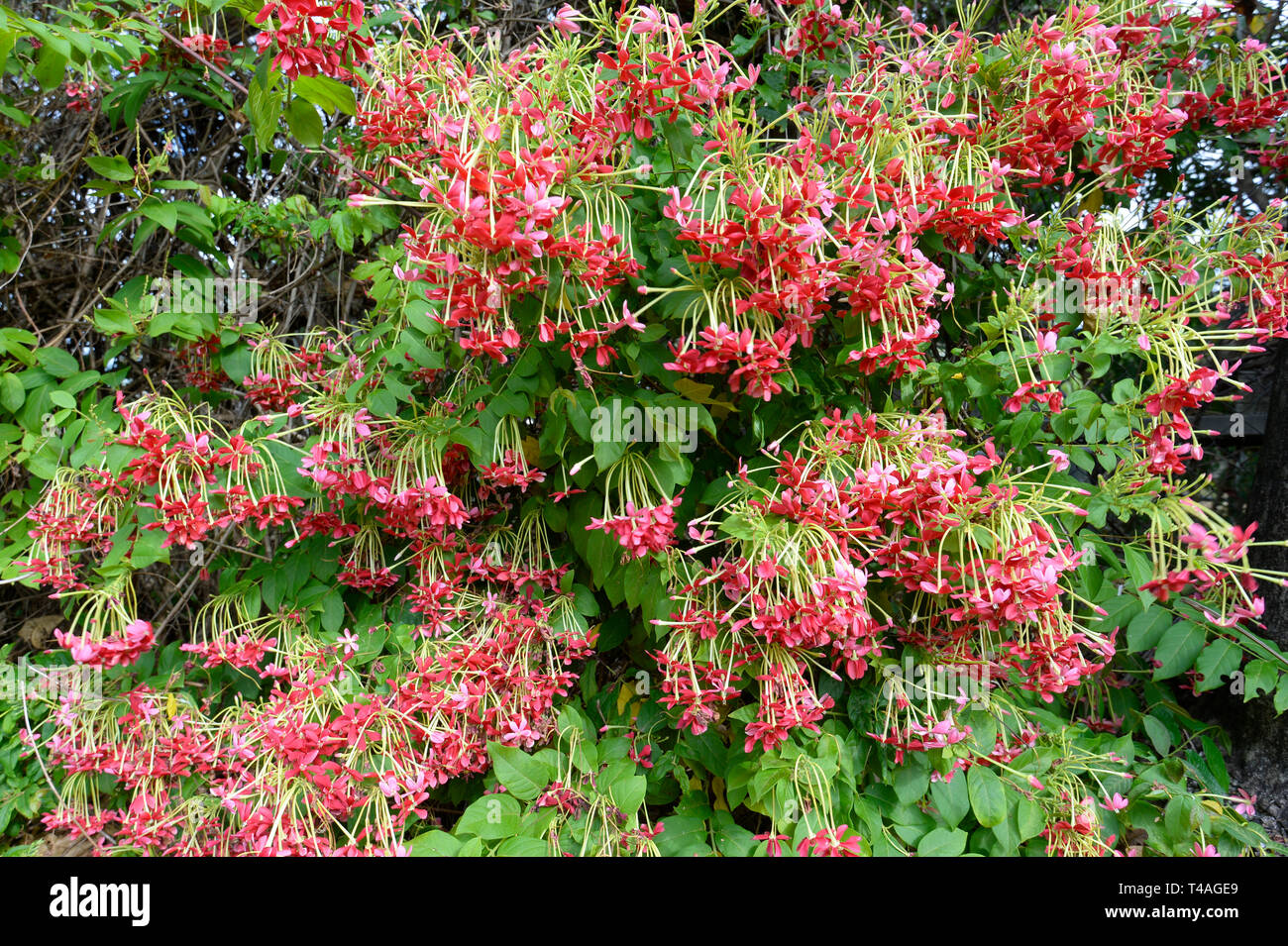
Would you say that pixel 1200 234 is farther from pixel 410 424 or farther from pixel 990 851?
pixel 410 424

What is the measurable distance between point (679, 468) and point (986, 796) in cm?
98

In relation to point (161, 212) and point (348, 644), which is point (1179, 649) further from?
point (161, 212)

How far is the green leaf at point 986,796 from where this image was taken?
153cm

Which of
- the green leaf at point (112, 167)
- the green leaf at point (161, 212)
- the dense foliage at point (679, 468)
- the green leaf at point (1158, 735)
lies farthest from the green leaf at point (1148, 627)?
the green leaf at point (112, 167)

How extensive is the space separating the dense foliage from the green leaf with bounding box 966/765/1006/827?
1cm

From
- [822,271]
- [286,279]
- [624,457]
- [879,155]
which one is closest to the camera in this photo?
[822,271]

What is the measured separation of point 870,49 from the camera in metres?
1.90

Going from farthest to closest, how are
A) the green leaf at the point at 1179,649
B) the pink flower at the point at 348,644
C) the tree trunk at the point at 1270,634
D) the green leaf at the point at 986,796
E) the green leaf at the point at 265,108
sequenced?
the tree trunk at the point at 1270,634 → the green leaf at the point at 1179,649 → the pink flower at the point at 348,644 → the green leaf at the point at 986,796 → the green leaf at the point at 265,108

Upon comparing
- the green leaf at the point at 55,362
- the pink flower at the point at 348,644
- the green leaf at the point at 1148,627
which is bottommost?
the green leaf at the point at 1148,627

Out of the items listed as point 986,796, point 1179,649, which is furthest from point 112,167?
point 1179,649

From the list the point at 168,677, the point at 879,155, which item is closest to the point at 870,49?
the point at 879,155

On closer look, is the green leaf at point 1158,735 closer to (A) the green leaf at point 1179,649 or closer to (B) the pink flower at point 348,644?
(A) the green leaf at point 1179,649

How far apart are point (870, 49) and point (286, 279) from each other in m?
2.31

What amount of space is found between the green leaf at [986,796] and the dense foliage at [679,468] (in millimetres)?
11
